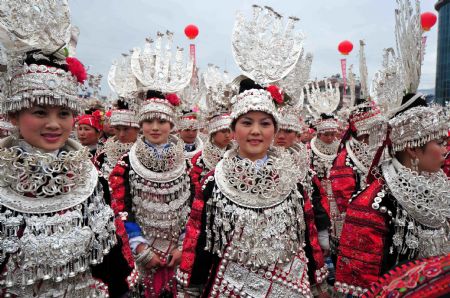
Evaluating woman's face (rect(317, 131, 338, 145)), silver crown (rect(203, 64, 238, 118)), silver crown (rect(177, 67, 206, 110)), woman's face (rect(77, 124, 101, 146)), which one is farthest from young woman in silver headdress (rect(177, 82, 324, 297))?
woman's face (rect(317, 131, 338, 145))

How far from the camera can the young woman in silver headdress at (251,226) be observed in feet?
7.75

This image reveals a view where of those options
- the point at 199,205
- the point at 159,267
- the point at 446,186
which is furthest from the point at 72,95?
the point at 446,186

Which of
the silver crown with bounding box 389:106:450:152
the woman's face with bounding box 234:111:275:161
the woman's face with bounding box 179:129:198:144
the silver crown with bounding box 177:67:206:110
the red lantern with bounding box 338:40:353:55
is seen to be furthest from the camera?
the red lantern with bounding box 338:40:353:55

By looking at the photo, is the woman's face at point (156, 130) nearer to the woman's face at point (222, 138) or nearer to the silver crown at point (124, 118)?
the silver crown at point (124, 118)

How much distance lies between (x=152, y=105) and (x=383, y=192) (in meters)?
2.78

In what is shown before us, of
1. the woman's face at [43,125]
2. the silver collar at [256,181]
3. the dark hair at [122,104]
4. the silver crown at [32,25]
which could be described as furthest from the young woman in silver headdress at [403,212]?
the dark hair at [122,104]

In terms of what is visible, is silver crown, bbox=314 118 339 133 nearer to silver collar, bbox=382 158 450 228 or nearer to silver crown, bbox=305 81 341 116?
silver crown, bbox=305 81 341 116

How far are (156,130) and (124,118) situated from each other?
3.92ft

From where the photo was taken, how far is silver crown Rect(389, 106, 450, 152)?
2350 mm

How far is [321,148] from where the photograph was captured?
7.68 metres

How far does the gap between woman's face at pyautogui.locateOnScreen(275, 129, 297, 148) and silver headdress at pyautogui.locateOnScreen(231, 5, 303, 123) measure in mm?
1946

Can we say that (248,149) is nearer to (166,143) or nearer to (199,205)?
(199,205)

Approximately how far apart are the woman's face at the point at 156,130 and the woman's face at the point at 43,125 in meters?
2.05

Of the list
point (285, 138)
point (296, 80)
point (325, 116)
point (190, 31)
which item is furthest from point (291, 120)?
point (190, 31)
